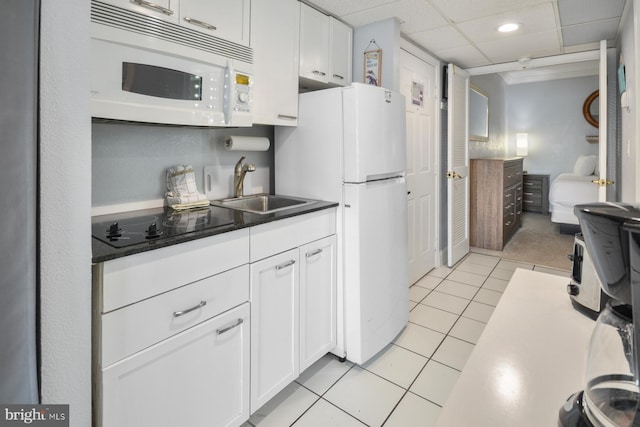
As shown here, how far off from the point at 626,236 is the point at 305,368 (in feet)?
5.41

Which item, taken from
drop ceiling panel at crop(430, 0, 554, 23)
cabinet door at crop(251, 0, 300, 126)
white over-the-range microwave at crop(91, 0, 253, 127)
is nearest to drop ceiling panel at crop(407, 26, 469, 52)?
drop ceiling panel at crop(430, 0, 554, 23)

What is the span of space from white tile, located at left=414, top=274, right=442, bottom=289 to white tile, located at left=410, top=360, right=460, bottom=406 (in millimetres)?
1216

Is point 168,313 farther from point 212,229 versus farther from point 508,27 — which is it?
point 508,27

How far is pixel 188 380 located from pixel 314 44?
2.00 m

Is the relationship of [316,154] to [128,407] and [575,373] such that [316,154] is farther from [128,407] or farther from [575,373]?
[575,373]

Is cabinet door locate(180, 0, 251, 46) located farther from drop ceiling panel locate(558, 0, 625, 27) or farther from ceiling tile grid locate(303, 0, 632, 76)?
drop ceiling panel locate(558, 0, 625, 27)

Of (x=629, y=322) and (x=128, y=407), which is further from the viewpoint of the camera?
(x=128, y=407)

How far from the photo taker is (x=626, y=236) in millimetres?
430

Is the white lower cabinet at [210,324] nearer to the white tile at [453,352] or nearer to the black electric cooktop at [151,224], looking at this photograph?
the black electric cooktop at [151,224]

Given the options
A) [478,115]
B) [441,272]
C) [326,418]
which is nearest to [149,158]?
[326,418]

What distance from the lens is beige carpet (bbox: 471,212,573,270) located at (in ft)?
12.5

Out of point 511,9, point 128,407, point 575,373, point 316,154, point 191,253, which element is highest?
point 511,9

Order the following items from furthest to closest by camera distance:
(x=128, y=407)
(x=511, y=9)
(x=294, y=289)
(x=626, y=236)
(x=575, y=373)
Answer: (x=511, y=9) → (x=294, y=289) → (x=128, y=407) → (x=575, y=373) → (x=626, y=236)

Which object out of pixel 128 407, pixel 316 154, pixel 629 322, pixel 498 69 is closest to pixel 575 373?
pixel 629 322
